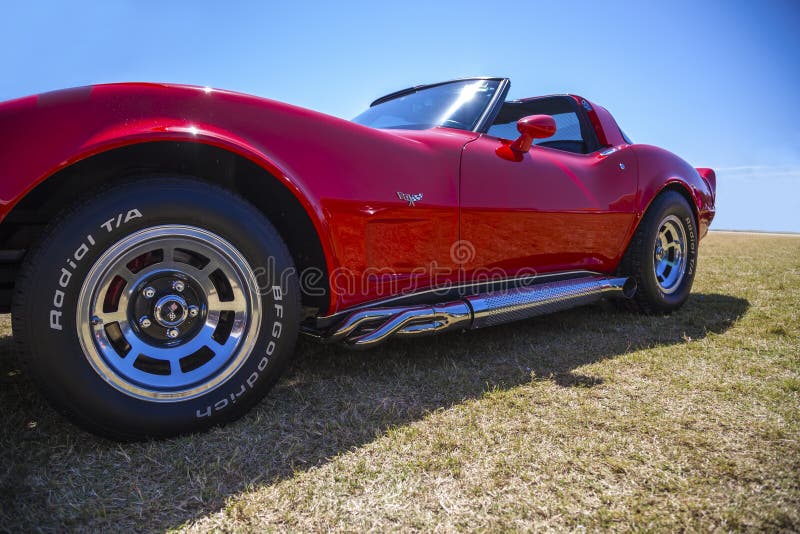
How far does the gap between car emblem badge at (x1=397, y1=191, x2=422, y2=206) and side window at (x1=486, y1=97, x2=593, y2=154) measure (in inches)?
52.8

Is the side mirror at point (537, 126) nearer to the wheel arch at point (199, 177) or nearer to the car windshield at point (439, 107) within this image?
the car windshield at point (439, 107)

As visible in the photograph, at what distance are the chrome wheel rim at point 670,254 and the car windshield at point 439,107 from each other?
1.66 m

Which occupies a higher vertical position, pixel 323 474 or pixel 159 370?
pixel 159 370

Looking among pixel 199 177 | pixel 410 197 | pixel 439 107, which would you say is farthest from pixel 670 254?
pixel 199 177

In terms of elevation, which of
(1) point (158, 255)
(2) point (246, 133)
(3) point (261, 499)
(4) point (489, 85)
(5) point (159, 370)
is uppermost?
(4) point (489, 85)

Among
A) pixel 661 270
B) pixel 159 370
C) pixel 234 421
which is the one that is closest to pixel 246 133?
pixel 159 370

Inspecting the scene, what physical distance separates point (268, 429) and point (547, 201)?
1.70m

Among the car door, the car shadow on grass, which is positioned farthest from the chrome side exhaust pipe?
the car shadow on grass

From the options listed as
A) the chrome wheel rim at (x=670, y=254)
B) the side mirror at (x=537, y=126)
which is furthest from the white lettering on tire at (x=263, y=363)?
the chrome wheel rim at (x=670, y=254)

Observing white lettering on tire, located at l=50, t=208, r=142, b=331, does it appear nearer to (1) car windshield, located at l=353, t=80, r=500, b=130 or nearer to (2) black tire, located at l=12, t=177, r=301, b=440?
(2) black tire, located at l=12, t=177, r=301, b=440

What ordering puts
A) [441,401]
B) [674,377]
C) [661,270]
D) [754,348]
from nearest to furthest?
1. [441,401]
2. [674,377]
3. [754,348]
4. [661,270]

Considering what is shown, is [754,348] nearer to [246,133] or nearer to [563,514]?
[563,514]

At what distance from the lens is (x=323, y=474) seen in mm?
1262

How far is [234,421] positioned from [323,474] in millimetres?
410
